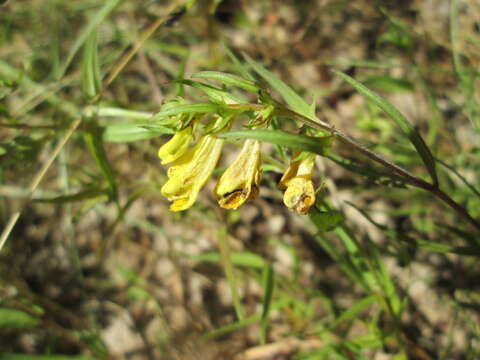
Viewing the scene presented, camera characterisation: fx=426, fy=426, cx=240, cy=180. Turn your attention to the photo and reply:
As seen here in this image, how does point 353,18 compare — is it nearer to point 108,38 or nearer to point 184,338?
point 108,38

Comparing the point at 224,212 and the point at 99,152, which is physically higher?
the point at 99,152

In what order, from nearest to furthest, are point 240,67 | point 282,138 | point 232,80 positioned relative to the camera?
point 282,138
point 232,80
point 240,67

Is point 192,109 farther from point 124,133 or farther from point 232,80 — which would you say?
point 124,133

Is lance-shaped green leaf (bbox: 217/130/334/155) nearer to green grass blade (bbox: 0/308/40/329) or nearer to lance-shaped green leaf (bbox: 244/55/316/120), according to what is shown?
lance-shaped green leaf (bbox: 244/55/316/120)

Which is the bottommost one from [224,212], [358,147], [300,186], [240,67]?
[224,212]

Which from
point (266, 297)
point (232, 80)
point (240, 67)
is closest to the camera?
point (232, 80)

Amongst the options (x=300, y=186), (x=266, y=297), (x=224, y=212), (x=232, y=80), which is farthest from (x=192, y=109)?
(x=224, y=212)

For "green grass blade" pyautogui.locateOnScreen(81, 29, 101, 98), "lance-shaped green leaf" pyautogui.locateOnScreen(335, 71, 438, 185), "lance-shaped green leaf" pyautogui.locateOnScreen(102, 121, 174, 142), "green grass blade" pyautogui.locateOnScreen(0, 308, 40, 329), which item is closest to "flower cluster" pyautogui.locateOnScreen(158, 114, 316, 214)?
"lance-shaped green leaf" pyautogui.locateOnScreen(335, 71, 438, 185)

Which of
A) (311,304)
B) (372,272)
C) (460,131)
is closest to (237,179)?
(372,272)
